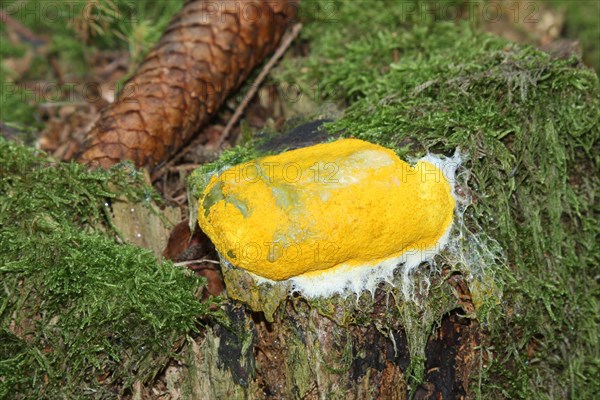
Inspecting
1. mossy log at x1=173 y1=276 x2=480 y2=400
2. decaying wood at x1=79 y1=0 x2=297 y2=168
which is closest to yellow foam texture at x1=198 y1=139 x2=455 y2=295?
mossy log at x1=173 y1=276 x2=480 y2=400

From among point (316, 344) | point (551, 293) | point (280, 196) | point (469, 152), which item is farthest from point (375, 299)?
point (551, 293)

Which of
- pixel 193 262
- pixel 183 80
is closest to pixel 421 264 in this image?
pixel 193 262

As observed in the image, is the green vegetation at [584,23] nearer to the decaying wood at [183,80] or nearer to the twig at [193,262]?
the decaying wood at [183,80]

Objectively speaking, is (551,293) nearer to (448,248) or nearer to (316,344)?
(448,248)

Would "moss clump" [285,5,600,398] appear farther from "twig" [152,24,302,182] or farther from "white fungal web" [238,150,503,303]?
"twig" [152,24,302,182]

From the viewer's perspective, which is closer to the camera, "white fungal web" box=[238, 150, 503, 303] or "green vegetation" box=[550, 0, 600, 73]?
Answer: "white fungal web" box=[238, 150, 503, 303]

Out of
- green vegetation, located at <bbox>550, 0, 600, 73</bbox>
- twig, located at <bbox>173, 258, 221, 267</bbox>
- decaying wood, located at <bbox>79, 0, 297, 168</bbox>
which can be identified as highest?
decaying wood, located at <bbox>79, 0, 297, 168</bbox>

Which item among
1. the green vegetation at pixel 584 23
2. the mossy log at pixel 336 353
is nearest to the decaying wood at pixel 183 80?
the mossy log at pixel 336 353

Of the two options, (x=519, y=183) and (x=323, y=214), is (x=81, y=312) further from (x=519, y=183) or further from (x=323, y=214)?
(x=519, y=183)
